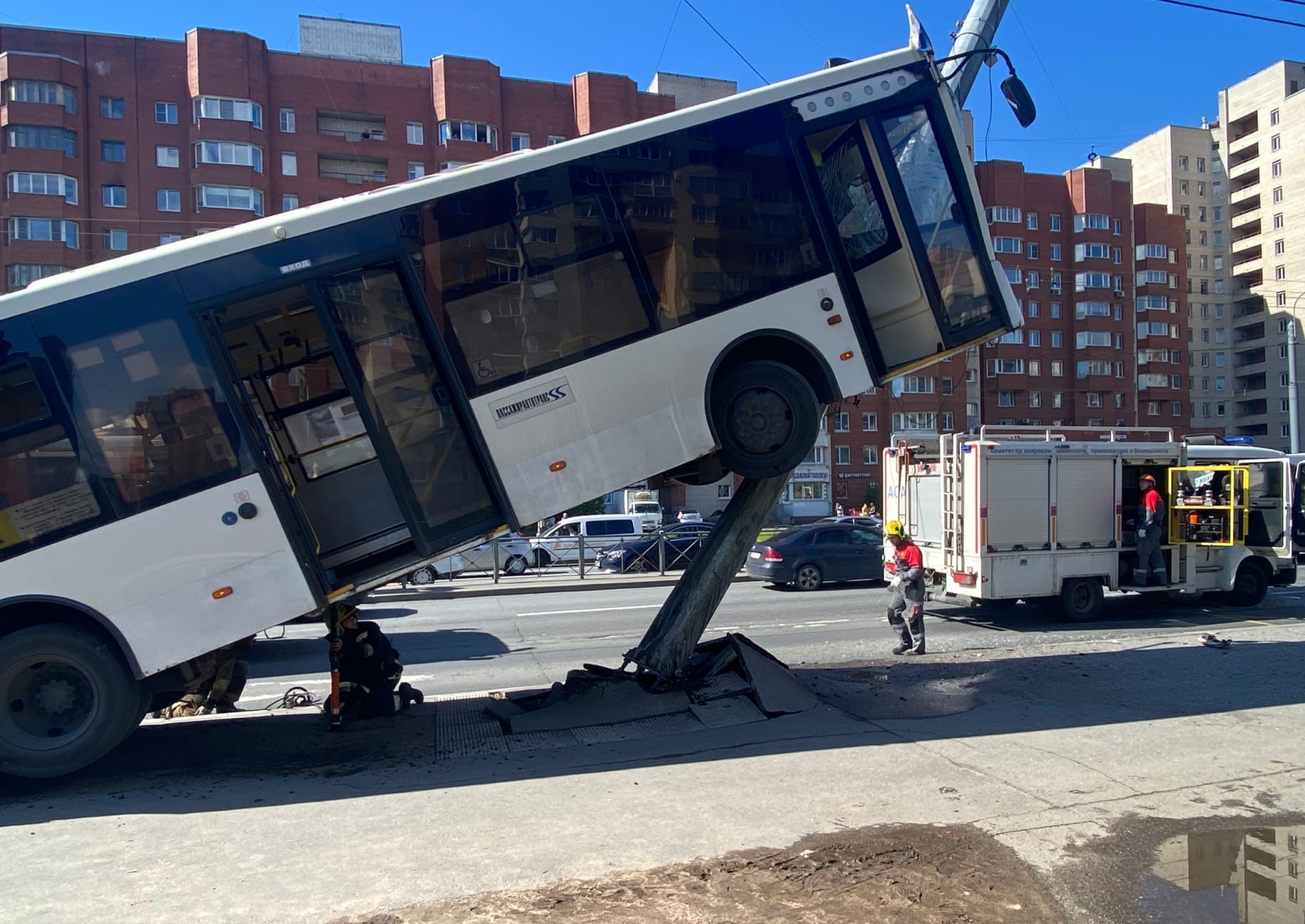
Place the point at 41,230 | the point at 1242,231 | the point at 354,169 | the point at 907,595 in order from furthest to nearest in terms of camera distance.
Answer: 1. the point at 1242,231
2. the point at 354,169
3. the point at 41,230
4. the point at 907,595

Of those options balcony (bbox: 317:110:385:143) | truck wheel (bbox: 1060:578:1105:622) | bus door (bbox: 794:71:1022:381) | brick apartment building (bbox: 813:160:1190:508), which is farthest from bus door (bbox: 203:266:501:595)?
brick apartment building (bbox: 813:160:1190:508)

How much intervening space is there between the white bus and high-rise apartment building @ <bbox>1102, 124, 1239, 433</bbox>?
90.1m

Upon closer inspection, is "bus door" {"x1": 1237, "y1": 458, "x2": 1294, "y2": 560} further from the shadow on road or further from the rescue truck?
the shadow on road

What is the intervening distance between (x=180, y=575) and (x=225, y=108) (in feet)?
164

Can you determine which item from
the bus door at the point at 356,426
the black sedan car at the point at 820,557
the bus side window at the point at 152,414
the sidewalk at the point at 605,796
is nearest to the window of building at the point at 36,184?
the black sedan car at the point at 820,557

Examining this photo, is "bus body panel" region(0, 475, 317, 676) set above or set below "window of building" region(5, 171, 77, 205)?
below

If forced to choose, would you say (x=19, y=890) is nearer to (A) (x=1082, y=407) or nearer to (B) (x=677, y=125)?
(B) (x=677, y=125)

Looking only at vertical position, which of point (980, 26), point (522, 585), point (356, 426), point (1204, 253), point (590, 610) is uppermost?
point (1204, 253)

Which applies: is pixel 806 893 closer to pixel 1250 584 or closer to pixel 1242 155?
pixel 1250 584

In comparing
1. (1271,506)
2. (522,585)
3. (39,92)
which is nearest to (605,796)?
(1271,506)

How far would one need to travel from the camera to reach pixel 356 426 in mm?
6652

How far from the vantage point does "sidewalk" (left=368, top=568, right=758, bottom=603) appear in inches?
787

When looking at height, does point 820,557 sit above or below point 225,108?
below

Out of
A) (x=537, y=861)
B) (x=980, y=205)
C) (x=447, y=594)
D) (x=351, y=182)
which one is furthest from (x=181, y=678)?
(x=351, y=182)
